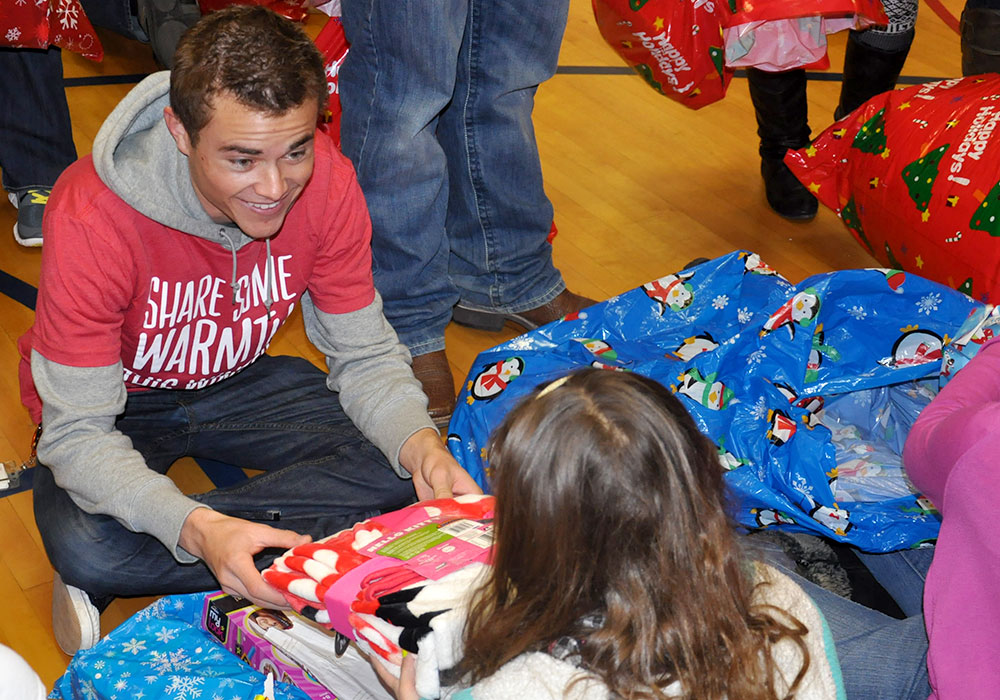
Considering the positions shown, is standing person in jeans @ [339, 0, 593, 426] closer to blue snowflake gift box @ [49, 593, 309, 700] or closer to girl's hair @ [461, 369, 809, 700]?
blue snowflake gift box @ [49, 593, 309, 700]

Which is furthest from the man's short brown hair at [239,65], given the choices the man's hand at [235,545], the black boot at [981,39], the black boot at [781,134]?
the black boot at [981,39]

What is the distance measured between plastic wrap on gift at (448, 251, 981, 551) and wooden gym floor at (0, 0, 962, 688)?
1.20ft

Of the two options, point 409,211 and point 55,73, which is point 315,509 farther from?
point 55,73

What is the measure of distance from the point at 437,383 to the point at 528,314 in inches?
11.6

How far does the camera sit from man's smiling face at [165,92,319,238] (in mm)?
1241

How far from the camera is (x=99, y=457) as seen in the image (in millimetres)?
1339

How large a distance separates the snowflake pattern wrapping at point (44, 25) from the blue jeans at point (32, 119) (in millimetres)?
60

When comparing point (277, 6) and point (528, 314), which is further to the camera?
point (277, 6)

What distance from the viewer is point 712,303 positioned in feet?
6.10

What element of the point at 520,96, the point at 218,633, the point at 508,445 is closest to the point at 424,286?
the point at 520,96

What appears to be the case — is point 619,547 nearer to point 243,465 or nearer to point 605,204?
point 243,465

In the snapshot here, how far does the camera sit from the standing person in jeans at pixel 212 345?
1255mm

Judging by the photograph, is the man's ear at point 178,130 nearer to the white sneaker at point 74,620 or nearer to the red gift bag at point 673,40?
the white sneaker at point 74,620

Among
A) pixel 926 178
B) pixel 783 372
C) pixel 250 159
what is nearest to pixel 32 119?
pixel 250 159
